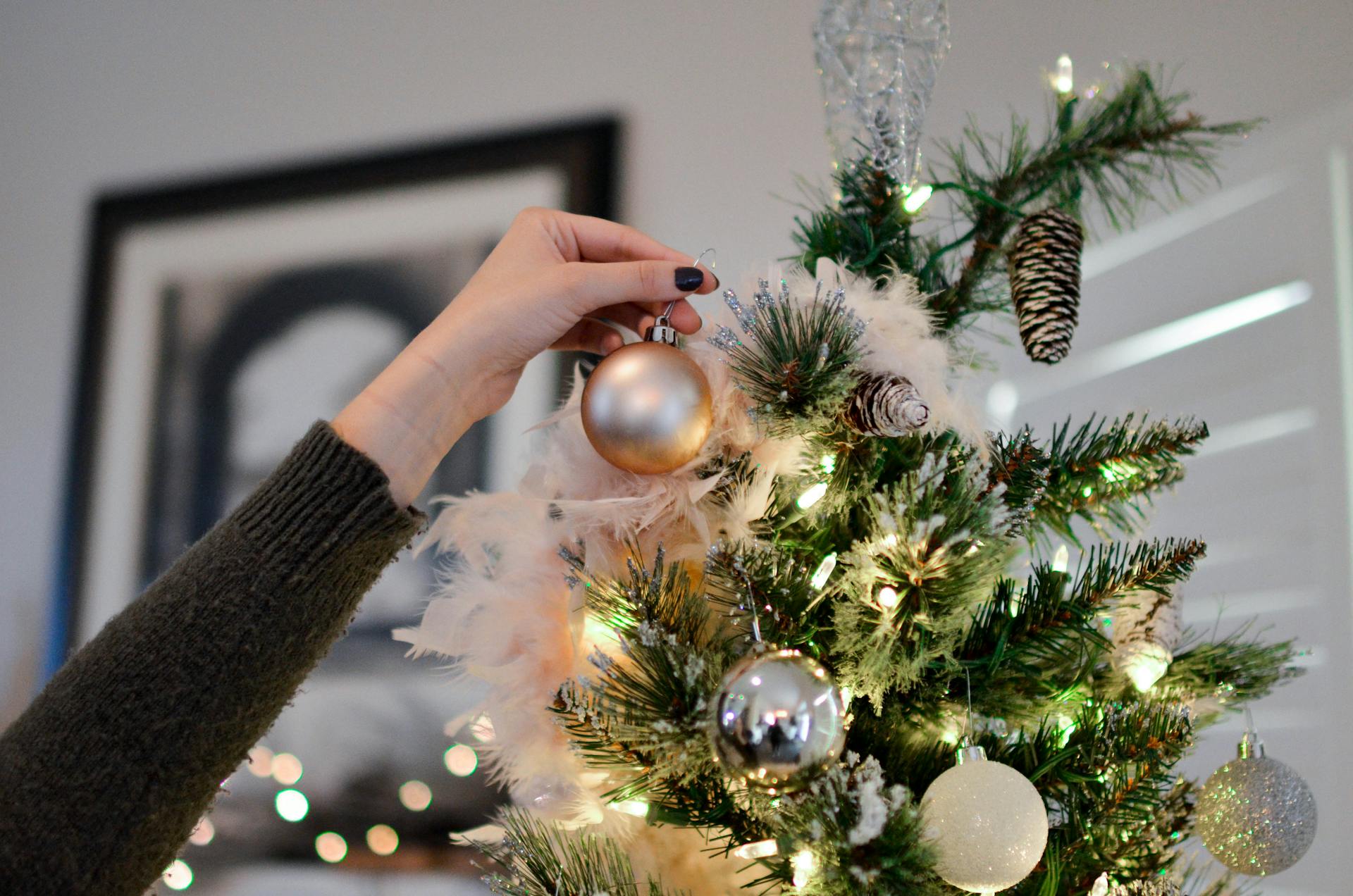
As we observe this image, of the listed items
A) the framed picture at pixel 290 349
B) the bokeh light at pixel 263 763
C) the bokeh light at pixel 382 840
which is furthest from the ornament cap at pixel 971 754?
the bokeh light at pixel 263 763

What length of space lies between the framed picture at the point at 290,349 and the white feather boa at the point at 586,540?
73 centimetres

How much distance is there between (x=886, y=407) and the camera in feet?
1.52

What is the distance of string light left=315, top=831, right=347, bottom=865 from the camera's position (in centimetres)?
128

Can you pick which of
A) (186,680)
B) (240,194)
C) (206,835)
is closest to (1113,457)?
(186,680)

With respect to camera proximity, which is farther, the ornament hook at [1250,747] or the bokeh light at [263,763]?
the bokeh light at [263,763]

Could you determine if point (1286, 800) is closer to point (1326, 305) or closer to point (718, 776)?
point (718, 776)

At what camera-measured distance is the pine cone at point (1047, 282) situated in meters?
0.58

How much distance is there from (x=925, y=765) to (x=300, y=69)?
1.53 metres

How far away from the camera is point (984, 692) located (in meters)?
0.50

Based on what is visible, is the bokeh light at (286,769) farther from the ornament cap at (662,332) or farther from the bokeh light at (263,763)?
the ornament cap at (662,332)

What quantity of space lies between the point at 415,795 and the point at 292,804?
0.64ft

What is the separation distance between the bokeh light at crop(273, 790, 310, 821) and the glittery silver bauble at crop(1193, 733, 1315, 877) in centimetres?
116

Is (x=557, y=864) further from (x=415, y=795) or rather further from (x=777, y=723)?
(x=415, y=795)

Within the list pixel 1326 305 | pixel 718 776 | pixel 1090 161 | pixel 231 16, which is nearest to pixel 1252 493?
pixel 1326 305
